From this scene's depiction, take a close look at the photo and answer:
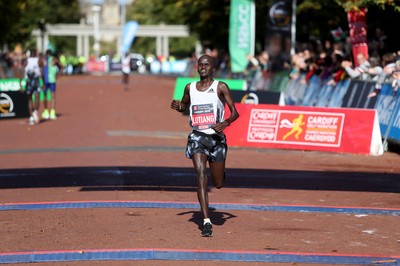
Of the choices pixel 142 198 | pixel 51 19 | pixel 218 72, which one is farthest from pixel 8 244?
pixel 51 19

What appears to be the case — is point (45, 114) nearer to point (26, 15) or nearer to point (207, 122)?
point (207, 122)

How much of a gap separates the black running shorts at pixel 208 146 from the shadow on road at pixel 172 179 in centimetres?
325

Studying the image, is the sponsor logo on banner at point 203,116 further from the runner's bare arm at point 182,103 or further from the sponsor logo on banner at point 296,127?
the sponsor logo on banner at point 296,127

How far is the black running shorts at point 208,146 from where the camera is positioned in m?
9.98

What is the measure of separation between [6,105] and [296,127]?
430 inches

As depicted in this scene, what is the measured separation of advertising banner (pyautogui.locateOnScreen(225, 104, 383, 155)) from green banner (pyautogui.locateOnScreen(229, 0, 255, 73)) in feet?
52.5

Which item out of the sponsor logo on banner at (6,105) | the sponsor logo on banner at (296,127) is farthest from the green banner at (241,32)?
the sponsor logo on banner at (296,127)

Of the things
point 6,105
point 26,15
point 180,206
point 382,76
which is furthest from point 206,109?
point 26,15

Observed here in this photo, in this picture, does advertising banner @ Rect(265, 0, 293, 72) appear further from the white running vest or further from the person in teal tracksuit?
the white running vest

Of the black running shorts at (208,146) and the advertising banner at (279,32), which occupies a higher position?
the black running shorts at (208,146)

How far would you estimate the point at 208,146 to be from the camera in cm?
1000

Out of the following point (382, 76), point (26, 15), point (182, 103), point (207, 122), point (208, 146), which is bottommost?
point (26, 15)

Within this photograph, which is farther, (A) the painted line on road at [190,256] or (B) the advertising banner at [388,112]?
(B) the advertising banner at [388,112]

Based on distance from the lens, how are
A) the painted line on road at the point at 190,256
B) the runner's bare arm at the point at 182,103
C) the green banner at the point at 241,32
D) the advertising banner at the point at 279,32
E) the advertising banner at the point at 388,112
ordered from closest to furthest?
1. the painted line on road at the point at 190,256
2. the runner's bare arm at the point at 182,103
3. the advertising banner at the point at 388,112
4. the advertising banner at the point at 279,32
5. the green banner at the point at 241,32
